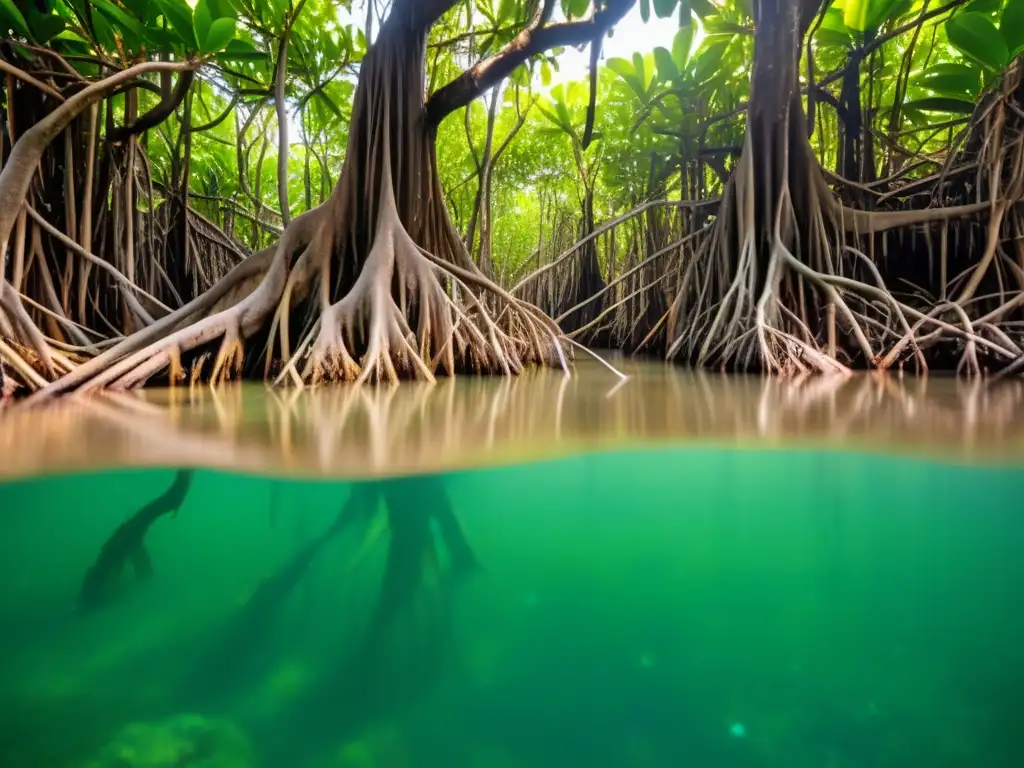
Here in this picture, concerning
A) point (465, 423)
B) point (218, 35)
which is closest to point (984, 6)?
point (218, 35)

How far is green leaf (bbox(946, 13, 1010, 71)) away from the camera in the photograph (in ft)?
14.6

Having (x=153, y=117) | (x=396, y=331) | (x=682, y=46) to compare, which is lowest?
(x=396, y=331)

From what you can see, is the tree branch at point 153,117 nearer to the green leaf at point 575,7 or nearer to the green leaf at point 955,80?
A: the green leaf at point 575,7

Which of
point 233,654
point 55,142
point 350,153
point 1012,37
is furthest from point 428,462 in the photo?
point 1012,37

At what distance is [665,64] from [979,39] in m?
3.36

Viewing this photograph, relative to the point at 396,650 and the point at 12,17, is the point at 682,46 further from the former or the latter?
the point at 396,650

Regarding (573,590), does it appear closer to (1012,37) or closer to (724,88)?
(1012,37)

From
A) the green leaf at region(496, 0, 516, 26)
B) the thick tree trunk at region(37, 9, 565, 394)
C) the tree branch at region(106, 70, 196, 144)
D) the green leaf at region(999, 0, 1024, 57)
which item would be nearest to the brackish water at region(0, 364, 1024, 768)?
the thick tree trunk at region(37, 9, 565, 394)

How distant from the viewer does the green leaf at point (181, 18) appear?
3646 millimetres

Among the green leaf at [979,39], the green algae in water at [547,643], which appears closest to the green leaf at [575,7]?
the green leaf at [979,39]

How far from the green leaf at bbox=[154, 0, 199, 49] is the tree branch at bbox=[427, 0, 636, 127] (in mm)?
1629

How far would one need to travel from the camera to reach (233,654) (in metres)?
0.65

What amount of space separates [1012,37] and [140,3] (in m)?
5.58

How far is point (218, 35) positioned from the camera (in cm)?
371
